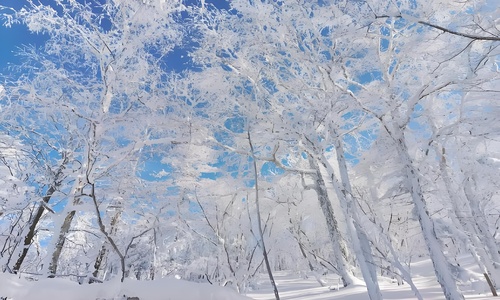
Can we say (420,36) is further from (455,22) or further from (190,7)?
(190,7)

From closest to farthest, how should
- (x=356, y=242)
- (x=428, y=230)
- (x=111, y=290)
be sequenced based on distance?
(x=111, y=290), (x=356, y=242), (x=428, y=230)

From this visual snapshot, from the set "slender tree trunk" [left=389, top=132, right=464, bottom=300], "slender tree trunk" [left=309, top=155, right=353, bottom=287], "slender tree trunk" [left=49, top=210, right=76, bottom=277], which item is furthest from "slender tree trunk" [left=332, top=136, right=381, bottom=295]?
"slender tree trunk" [left=49, top=210, right=76, bottom=277]

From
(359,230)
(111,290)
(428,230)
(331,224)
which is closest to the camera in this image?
(111,290)

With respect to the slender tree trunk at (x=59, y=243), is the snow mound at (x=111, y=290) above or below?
below

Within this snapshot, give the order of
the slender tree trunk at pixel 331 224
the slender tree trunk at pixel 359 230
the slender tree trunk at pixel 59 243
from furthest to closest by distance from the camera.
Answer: the slender tree trunk at pixel 331 224, the slender tree trunk at pixel 59 243, the slender tree trunk at pixel 359 230

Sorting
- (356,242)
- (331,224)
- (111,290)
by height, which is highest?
(331,224)

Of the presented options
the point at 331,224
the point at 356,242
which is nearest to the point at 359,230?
the point at 356,242

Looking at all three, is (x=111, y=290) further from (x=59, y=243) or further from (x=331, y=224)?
(x=331, y=224)

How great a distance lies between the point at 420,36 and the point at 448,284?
17.3 feet

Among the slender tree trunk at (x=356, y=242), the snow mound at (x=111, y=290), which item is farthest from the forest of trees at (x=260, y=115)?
the snow mound at (x=111, y=290)

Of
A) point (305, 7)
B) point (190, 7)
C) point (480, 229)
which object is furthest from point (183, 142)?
point (480, 229)

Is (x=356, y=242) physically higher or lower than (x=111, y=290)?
higher

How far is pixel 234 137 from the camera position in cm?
953

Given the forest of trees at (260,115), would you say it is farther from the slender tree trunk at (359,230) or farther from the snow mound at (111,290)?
the snow mound at (111,290)
